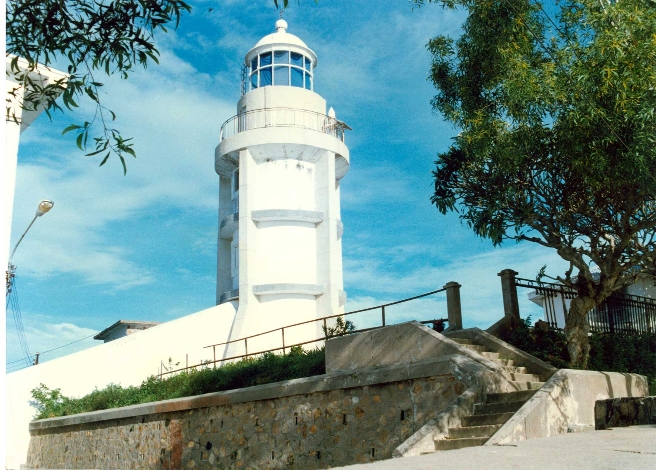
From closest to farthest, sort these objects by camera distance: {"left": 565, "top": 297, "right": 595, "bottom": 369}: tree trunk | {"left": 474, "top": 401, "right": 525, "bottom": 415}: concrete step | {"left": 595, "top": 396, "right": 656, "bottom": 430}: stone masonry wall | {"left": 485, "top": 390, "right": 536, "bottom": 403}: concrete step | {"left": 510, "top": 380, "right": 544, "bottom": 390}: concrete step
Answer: {"left": 595, "top": 396, "right": 656, "bottom": 430}: stone masonry wall, {"left": 474, "top": 401, "right": 525, "bottom": 415}: concrete step, {"left": 485, "top": 390, "right": 536, "bottom": 403}: concrete step, {"left": 510, "top": 380, "right": 544, "bottom": 390}: concrete step, {"left": 565, "top": 297, "right": 595, "bottom": 369}: tree trunk

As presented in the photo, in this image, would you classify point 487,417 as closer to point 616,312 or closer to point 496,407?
point 496,407

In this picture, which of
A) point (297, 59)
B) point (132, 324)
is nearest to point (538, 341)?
point (297, 59)

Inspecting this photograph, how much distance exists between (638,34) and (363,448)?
28.9 ft

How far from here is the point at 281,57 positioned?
102ft

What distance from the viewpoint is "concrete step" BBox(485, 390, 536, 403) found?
35.9 feet

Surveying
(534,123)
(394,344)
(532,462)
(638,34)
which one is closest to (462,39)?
(534,123)

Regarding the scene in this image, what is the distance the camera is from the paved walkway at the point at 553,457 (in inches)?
231

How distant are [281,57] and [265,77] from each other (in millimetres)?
1145

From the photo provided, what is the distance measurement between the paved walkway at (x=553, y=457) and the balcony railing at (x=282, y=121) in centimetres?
2331

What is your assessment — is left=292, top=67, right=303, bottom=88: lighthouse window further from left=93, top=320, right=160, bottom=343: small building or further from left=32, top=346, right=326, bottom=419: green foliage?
left=93, top=320, right=160, bottom=343: small building

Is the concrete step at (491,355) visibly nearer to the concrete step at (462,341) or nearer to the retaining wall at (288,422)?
the concrete step at (462,341)

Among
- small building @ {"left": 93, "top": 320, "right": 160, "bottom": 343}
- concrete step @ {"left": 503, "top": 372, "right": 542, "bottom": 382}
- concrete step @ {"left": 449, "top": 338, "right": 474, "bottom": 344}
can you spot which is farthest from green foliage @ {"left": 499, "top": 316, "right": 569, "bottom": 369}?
small building @ {"left": 93, "top": 320, "right": 160, "bottom": 343}

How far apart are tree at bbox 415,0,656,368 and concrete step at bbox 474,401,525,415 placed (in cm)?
465

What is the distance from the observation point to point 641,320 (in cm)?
2097
